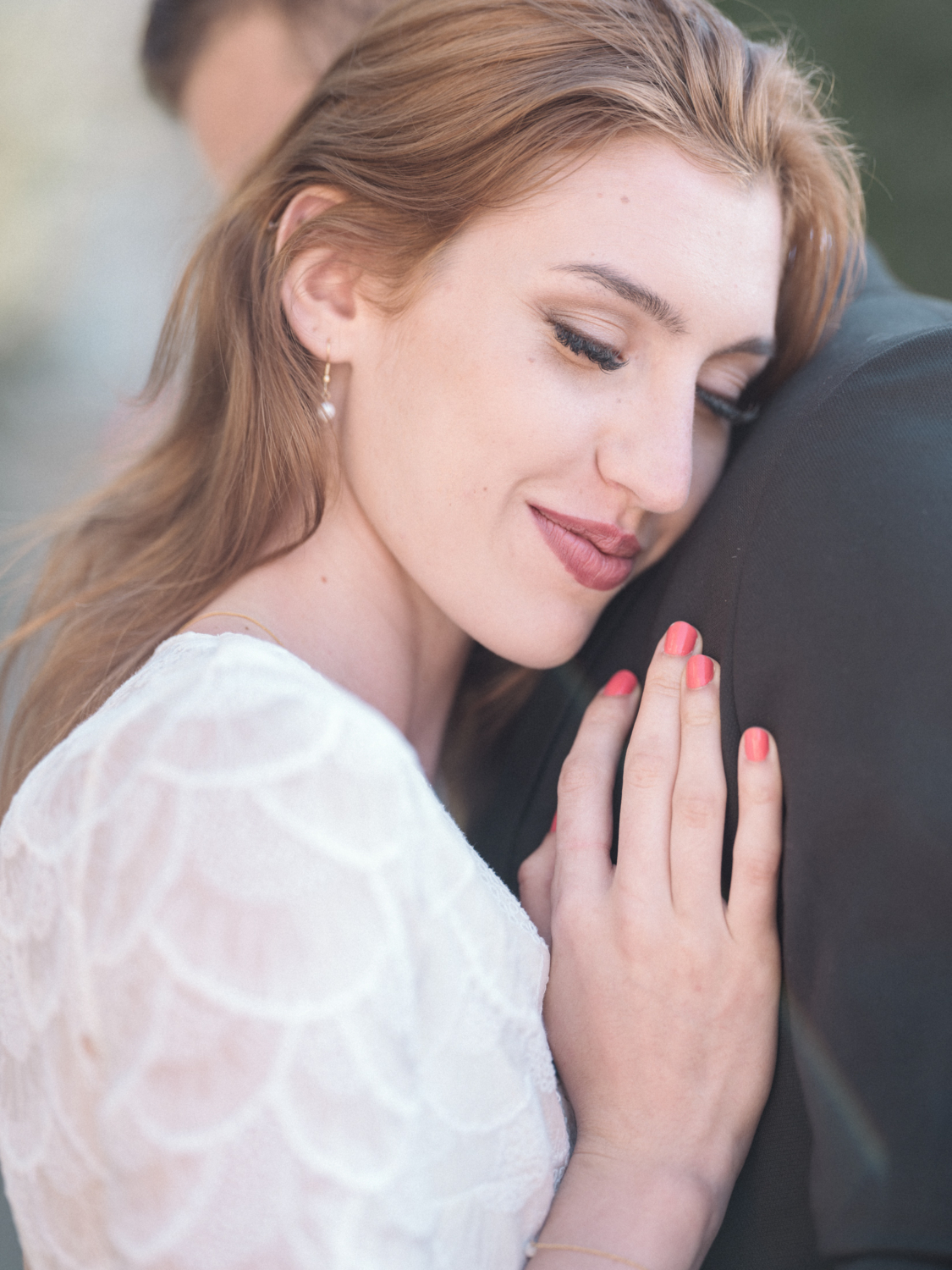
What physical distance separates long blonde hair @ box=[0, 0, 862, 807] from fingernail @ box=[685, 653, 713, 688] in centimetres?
64

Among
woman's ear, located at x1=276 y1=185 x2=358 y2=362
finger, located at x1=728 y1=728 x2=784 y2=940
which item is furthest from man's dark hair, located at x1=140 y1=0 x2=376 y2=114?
finger, located at x1=728 y1=728 x2=784 y2=940

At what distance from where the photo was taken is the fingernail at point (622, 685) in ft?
4.62

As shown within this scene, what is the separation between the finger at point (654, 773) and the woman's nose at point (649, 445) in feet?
0.76

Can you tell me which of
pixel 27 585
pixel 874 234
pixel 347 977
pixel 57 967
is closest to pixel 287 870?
pixel 347 977

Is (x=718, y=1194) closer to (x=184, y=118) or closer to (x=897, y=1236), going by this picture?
(x=897, y=1236)

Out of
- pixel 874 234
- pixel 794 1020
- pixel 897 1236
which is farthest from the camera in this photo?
pixel 874 234

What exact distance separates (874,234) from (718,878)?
15.0ft

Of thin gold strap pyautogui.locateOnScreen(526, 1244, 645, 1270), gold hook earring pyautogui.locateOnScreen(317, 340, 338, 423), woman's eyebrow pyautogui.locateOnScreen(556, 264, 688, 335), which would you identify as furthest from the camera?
gold hook earring pyautogui.locateOnScreen(317, 340, 338, 423)

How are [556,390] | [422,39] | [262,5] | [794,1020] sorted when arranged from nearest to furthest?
[794,1020], [556,390], [422,39], [262,5]

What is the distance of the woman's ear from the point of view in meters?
1.61

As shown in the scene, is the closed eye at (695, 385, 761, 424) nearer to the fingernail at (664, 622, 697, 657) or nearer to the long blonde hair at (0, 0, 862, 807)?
the long blonde hair at (0, 0, 862, 807)

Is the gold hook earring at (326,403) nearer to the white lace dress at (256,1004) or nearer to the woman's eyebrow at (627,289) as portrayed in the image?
the woman's eyebrow at (627,289)

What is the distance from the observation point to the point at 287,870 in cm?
93

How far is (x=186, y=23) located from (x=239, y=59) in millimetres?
282
